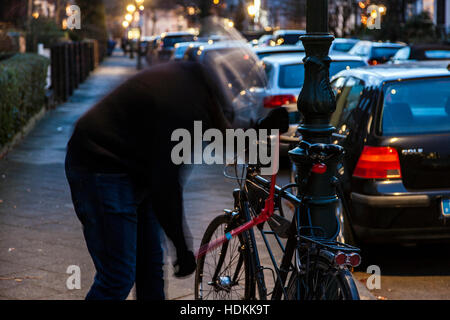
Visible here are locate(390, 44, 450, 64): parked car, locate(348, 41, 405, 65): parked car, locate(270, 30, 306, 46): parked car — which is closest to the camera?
locate(390, 44, 450, 64): parked car

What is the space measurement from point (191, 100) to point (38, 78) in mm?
13079

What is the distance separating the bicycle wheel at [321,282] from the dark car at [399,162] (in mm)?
2271

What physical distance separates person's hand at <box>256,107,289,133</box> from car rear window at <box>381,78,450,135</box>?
2198 mm

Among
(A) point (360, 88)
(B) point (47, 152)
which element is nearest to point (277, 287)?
(A) point (360, 88)

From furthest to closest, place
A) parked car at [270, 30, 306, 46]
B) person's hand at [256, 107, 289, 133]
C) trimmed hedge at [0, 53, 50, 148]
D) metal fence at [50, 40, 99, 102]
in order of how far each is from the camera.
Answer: parked car at [270, 30, 306, 46] < metal fence at [50, 40, 99, 102] < trimmed hedge at [0, 53, 50, 148] < person's hand at [256, 107, 289, 133]

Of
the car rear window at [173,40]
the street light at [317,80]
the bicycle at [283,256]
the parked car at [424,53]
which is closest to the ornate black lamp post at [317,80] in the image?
the street light at [317,80]

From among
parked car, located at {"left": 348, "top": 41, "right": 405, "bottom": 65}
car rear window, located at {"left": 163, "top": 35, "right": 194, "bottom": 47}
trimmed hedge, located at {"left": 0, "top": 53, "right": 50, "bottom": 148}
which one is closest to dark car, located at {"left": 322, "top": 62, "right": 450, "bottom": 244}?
trimmed hedge, located at {"left": 0, "top": 53, "right": 50, "bottom": 148}

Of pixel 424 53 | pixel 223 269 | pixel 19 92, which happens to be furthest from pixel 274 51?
A: pixel 223 269

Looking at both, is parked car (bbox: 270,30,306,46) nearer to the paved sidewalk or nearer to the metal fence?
the metal fence

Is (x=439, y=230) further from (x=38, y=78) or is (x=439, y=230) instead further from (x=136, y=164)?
(x=38, y=78)

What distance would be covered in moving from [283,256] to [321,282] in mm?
548

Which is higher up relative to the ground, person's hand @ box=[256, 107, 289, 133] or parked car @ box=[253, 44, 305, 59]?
parked car @ box=[253, 44, 305, 59]

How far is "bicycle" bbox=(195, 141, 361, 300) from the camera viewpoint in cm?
316

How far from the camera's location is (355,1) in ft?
171
